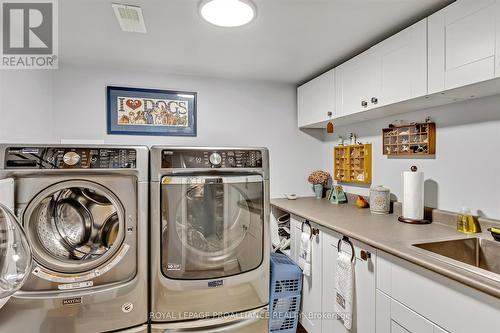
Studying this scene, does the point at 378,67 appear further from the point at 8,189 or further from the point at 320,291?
the point at 8,189

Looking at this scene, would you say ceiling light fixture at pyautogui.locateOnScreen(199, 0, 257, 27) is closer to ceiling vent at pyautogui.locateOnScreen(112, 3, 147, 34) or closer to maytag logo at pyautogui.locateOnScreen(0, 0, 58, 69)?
ceiling vent at pyautogui.locateOnScreen(112, 3, 147, 34)

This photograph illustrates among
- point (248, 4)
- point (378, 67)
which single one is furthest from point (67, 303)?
point (378, 67)

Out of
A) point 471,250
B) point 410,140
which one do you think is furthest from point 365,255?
point 410,140

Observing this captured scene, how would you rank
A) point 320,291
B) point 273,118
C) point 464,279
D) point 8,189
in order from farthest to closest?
point 273,118, point 320,291, point 8,189, point 464,279

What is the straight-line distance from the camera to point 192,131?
279cm

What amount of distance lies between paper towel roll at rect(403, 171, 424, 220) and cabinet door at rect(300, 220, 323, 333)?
63 cm

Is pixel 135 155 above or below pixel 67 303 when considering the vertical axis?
above

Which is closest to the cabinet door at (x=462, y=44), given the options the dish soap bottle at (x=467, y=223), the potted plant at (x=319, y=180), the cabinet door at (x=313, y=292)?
the dish soap bottle at (x=467, y=223)

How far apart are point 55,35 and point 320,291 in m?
2.60

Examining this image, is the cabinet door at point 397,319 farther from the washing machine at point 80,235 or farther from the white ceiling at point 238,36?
the white ceiling at point 238,36

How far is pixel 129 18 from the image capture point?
5.42 ft

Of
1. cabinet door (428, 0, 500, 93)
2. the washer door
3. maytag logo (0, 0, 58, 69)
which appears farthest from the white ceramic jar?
maytag logo (0, 0, 58, 69)

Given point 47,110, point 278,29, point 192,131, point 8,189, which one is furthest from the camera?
point 192,131

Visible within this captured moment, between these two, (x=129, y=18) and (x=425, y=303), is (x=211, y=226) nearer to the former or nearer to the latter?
(x=425, y=303)
